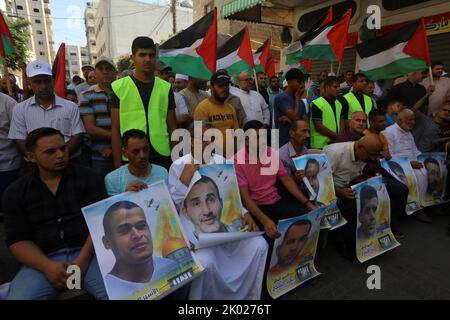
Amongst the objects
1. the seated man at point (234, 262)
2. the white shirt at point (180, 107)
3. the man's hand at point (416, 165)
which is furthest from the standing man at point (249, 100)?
the seated man at point (234, 262)

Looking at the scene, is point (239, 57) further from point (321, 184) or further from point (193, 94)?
point (321, 184)

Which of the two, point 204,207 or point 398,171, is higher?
point 204,207

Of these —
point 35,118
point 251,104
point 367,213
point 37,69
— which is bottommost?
point 367,213

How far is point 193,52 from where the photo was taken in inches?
158

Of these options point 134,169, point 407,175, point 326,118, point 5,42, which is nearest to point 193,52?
point 326,118

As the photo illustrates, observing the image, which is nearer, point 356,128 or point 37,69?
point 37,69

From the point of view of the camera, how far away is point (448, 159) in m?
4.57

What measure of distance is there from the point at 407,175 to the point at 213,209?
2.92 m

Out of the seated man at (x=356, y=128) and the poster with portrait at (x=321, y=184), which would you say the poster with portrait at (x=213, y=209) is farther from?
the seated man at (x=356, y=128)

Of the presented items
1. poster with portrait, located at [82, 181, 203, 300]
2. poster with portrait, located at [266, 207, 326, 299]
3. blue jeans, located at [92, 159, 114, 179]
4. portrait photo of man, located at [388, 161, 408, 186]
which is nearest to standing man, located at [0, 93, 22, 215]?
blue jeans, located at [92, 159, 114, 179]

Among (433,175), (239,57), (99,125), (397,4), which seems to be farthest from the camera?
(397,4)
